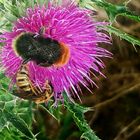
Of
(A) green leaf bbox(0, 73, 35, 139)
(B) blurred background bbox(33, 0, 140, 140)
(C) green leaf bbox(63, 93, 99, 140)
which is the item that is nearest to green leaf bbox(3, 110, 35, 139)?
(A) green leaf bbox(0, 73, 35, 139)

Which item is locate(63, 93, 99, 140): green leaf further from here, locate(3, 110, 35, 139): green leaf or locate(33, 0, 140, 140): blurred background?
locate(33, 0, 140, 140): blurred background

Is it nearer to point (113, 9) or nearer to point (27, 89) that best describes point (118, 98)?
point (113, 9)

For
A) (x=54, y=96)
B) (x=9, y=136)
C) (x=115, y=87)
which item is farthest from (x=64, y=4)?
(x=115, y=87)

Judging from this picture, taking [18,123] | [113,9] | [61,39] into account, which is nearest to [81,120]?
[18,123]

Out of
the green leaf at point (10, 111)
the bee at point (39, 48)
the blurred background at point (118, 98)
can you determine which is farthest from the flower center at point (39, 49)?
the blurred background at point (118, 98)

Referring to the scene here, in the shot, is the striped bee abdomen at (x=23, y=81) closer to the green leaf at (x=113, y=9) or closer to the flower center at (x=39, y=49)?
the flower center at (x=39, y=49)

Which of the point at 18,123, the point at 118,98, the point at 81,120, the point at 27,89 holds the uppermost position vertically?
the point at 27,89
